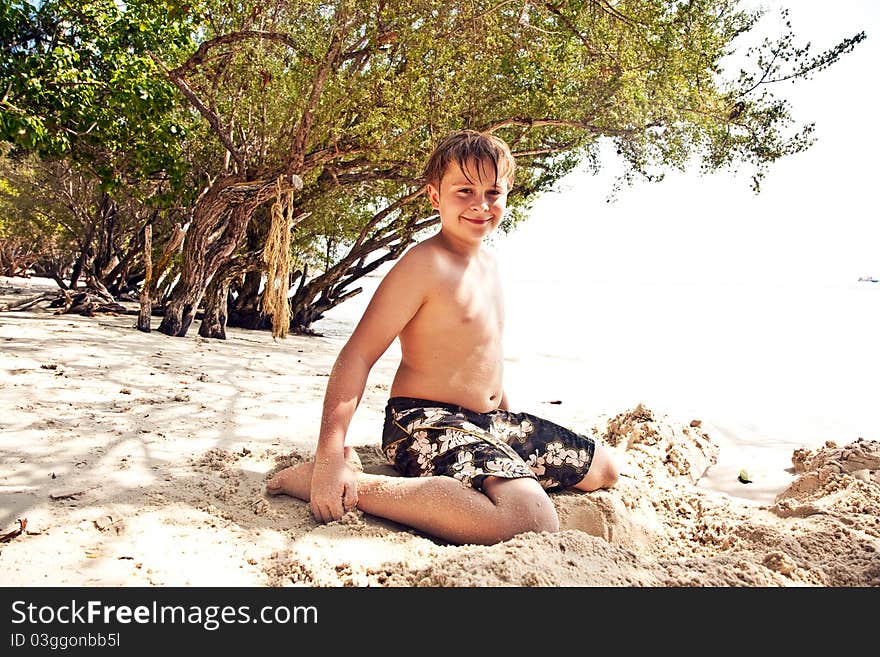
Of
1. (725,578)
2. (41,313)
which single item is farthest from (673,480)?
(41,313)

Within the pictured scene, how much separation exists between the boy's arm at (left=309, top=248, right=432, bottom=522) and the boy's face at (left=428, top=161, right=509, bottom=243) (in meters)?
0.21

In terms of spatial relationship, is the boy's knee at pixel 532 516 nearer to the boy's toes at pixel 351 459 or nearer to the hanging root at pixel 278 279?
the boy's toes at pixel 351 459

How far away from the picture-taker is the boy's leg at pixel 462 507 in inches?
78.6

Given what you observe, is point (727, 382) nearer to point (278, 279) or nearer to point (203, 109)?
point (278, 279)

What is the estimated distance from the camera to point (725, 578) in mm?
1700

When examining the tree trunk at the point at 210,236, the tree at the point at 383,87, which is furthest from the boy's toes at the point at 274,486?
the tree trunk at the point at 210,236

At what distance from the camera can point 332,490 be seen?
2.11 meters

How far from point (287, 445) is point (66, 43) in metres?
5.31

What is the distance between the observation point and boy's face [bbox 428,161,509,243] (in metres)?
2.41

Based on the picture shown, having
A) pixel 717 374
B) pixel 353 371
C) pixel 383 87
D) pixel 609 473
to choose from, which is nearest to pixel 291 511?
pixel 353 371

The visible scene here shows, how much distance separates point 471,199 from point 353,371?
0.82 meters

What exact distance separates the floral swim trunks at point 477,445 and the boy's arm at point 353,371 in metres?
0.25
